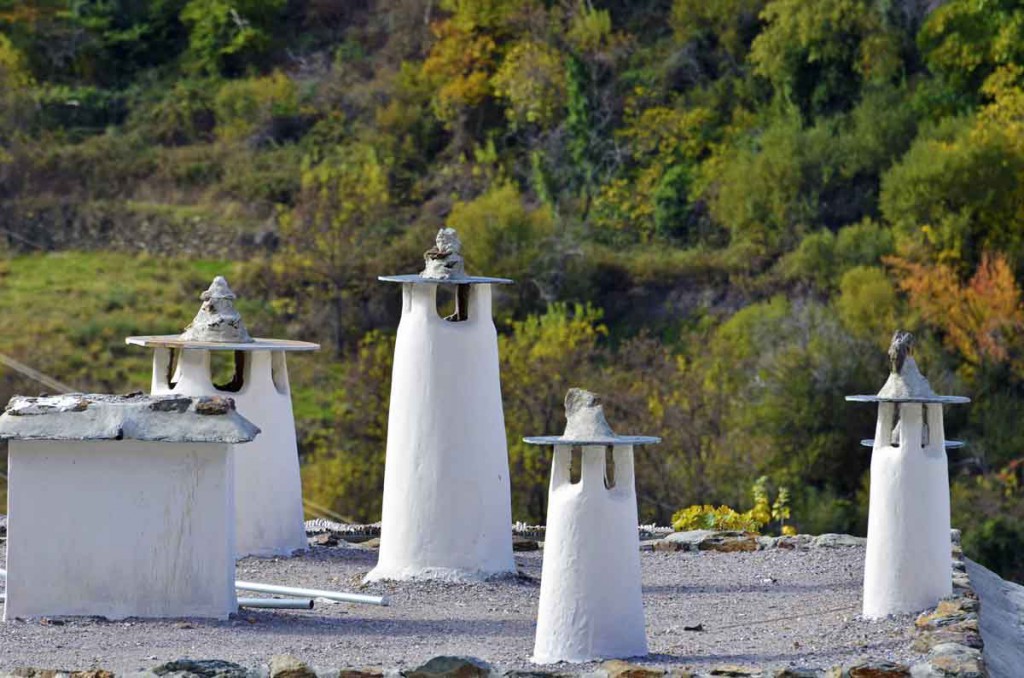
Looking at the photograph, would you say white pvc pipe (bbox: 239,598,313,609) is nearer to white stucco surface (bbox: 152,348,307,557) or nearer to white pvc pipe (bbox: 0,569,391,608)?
white pvc pipe (bbox: 0,569,391,608)

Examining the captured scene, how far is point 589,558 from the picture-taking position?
13.2 meters

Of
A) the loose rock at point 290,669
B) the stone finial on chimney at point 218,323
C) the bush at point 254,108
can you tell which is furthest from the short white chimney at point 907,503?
the bush at point 254,108

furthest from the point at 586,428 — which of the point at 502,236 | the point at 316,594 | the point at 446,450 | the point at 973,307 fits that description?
the point at 502,236

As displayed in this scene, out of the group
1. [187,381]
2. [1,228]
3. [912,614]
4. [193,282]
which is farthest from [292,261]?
[912,614]

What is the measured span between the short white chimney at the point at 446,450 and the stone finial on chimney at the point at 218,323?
5.88 feet

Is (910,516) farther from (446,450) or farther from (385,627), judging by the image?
(446,450)

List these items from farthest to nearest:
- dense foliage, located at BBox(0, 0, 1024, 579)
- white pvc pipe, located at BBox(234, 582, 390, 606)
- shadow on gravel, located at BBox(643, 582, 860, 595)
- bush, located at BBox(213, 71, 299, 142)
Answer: bush, located at BBox(213, 71, 299, 142) → dense foliage, located at BBox(0, 0, 1024, 579) → shadow on gravel, located at BBox(643, 582, 860, 595) → white pvc pipe, located at BBox(234, 582, 390, 606)

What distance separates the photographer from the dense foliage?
129 feet

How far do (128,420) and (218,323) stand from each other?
3500mm

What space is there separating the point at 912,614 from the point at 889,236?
30.0 metres

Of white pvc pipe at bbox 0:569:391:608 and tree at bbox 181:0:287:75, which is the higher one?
tree at bbox 181:0:287:75

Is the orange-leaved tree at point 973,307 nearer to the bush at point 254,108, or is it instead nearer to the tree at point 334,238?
the tree at point 334,238

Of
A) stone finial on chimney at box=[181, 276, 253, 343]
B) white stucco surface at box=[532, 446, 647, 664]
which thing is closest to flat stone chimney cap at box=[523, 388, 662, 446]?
white stucco surface at box=[532, 446, 647, 664]

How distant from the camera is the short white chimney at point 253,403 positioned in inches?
699
